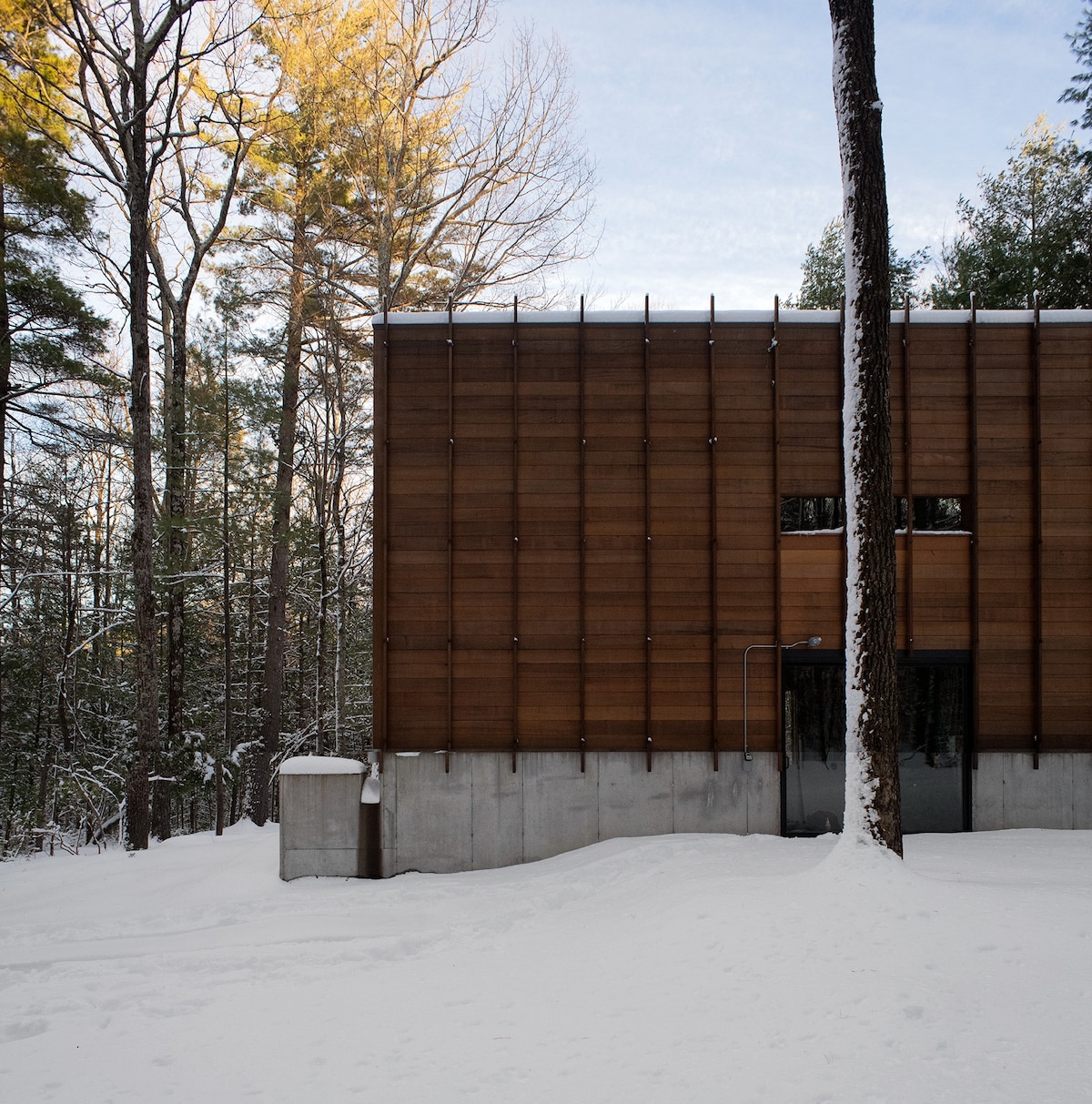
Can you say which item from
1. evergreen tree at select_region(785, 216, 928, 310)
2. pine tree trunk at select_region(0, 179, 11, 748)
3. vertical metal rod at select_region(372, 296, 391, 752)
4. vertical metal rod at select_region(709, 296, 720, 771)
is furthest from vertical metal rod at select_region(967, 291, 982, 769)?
pine tree trunk at select_region(0, 179, 11, 748)

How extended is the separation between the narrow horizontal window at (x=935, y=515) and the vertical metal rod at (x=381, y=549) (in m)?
5.85

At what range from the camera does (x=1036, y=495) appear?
8469 mm

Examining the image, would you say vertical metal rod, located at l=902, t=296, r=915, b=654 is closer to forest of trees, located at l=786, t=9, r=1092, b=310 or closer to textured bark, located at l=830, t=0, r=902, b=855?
textured bark, located at l=830, t=0, r=902, b=855

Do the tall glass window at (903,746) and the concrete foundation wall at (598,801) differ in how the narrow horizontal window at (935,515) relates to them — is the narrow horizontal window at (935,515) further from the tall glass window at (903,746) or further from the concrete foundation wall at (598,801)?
the concrete foundation wall at (598,801)

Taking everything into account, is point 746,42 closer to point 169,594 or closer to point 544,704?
point 544,704

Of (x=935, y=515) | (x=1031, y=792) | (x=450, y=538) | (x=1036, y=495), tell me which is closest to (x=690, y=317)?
(x=935, y=515)

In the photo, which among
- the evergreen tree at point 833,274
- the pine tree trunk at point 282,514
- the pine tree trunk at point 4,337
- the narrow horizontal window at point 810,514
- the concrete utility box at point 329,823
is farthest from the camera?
the evergreen tree at point 833,274

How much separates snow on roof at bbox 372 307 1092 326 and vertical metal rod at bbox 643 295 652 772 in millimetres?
328

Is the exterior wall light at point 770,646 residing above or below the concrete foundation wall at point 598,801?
above

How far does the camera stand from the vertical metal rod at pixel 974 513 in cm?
832

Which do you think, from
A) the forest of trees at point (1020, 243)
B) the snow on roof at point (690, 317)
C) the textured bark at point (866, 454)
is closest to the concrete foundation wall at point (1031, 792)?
the textured bark at point (866, 454)

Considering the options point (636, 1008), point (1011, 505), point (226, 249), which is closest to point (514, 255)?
point (226, 249)

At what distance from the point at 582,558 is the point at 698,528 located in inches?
53.4

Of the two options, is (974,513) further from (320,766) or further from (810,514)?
(320,766)
